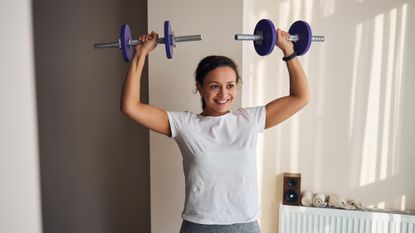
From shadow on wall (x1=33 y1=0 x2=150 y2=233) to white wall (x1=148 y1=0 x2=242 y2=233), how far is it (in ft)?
0.89

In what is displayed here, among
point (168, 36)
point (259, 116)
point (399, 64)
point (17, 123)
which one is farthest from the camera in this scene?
point (399, 64)

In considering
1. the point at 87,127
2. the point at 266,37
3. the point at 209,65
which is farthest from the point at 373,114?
the point at 87,127

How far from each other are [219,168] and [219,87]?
26cm

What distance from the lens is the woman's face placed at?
3.29 feet

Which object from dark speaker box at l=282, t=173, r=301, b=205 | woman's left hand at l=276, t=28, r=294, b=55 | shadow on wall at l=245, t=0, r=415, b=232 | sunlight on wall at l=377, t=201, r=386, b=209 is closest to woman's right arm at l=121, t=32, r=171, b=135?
woman's left hand at l=276, t=28, r=294, b=55

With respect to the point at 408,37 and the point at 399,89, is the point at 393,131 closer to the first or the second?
the point at 399,89

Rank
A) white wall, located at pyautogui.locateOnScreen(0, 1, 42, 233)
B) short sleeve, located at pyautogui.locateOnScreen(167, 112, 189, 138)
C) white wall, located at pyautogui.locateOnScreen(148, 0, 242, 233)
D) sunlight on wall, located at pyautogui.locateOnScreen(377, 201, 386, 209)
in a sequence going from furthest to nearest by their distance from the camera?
sunlight on wall, located at pyautogui.locateOnScreen(377, 201, 386, 209), white wall, located at pyautogui.locateOnScreen(148, 0, 242, 233), short sleeve, located at pyautogui.locateOnScreen(167, 112, 189, 138), white wall, located at pyautogui.locateOnScreen(0, 1, 42, 233)

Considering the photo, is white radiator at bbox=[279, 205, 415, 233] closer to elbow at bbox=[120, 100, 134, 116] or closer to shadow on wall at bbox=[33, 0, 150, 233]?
shadow on wall at bbox=[33, 0, 150, 233]

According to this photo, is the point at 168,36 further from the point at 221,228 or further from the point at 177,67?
the point at 221,228

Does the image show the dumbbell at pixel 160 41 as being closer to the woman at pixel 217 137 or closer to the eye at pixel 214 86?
the woman at pixel 217 137

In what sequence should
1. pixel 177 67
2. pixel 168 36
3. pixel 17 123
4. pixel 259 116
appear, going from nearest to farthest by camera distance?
pixel 17 123 → pixel 168 36 → pixel 259 116 → pixel 177 67

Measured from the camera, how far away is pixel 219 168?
970 mm

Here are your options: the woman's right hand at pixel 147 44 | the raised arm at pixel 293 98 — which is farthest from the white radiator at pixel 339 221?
the woman's right hand at pixel 147 44

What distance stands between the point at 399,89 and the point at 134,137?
4.42ft
